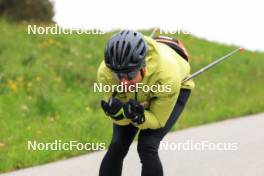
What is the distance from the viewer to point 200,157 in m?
7.34

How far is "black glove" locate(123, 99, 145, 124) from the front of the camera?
4.41 metres

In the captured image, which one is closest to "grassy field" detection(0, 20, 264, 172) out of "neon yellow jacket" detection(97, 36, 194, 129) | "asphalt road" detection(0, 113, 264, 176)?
"asphalt road" detection(0, 113, 264, 176)

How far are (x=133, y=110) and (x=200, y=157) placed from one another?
10.1 feet

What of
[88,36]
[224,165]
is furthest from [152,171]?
[88,36]

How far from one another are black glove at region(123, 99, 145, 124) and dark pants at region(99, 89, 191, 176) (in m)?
0.28

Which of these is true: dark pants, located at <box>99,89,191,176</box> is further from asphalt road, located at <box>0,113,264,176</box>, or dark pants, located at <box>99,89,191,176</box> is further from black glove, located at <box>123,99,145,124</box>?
asphalt road, located at <box>0,113,264,176</box>

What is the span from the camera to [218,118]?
34.4ft

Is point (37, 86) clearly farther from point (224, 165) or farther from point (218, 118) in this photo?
point (224, 165)

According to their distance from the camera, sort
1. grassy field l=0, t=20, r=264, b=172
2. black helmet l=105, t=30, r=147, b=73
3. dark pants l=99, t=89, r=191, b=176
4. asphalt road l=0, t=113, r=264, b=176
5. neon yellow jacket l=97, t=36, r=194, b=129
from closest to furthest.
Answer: black helmet l=105, t=30, r=147, b=73 → neon yellow jacket l=97, t=36, r=194, b=129 → dark pants l=99, t=89, r=191, b=176 → asphalt road l=0, t=113, r=264, b=176 → grassy field l=0, t=20, r=264, b=172

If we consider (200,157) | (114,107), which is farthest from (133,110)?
(200,157)

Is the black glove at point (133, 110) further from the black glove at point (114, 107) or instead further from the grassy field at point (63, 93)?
the grassy field at point (63, 93)

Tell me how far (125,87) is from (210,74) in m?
9.77

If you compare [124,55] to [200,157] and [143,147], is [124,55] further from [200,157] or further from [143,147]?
[200,157]

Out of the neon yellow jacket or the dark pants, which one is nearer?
the neon yellow jacket
